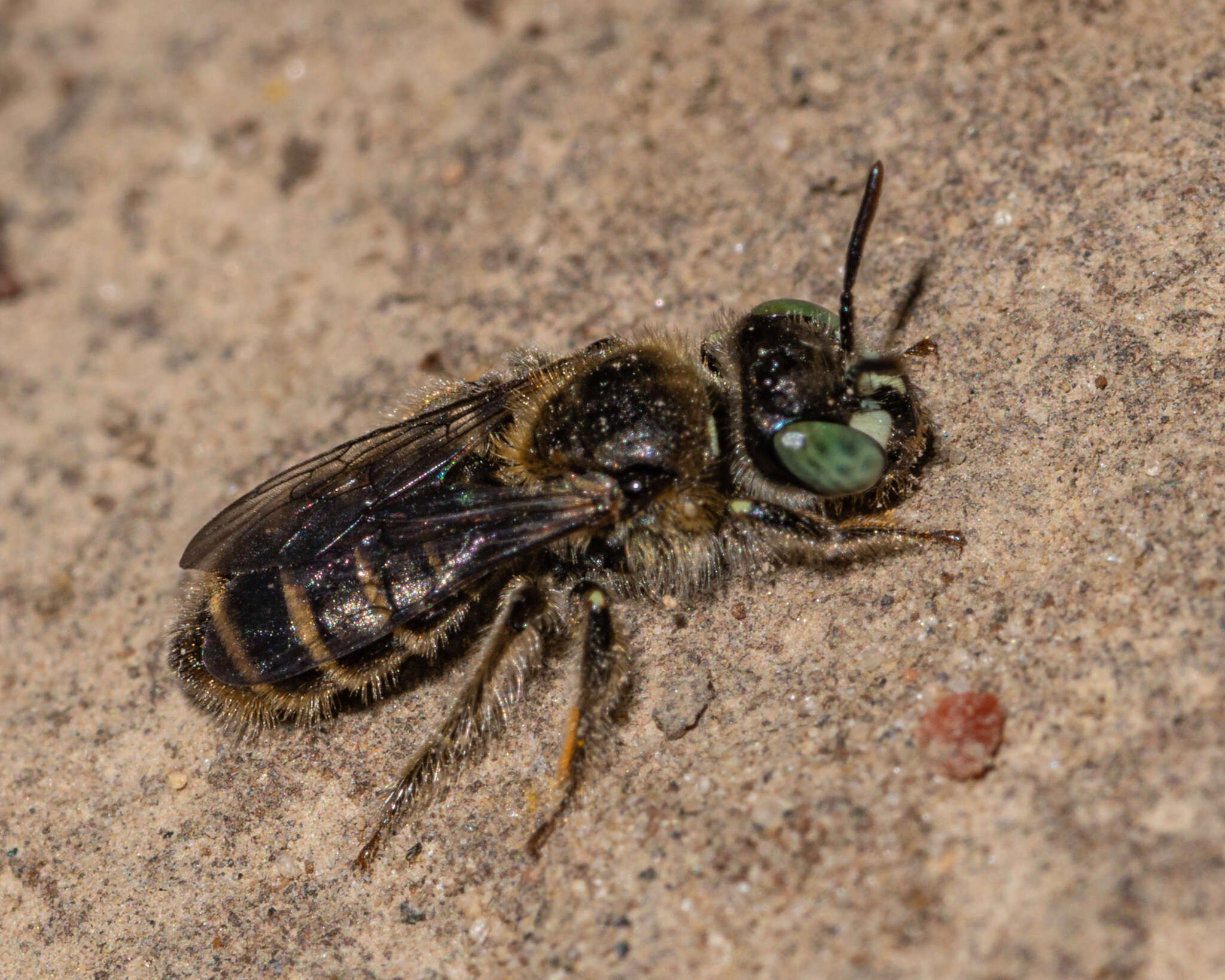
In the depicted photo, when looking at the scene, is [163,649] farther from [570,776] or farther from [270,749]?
[570,776]

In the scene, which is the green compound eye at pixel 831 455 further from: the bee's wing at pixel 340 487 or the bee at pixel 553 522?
the bee's wing at pixel 340 487

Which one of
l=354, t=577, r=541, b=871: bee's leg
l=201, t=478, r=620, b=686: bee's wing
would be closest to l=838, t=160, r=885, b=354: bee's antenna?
l=201, t=478, r=620, b=686: bee's wing

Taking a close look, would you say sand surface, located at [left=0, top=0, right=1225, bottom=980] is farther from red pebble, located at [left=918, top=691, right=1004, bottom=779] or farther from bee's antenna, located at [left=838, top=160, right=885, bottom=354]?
bee's antenna, located at [left=838, top=160, right=885, bottom=354]

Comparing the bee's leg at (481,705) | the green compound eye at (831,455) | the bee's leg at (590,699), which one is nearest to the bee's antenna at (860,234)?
the green compound eye at (831,455)

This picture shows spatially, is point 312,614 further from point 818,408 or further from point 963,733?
point 963,733

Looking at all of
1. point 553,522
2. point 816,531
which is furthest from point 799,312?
point 553,522
